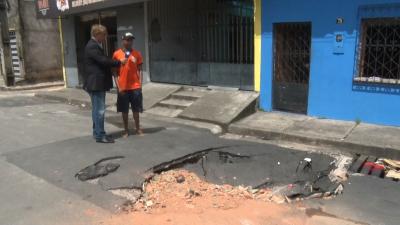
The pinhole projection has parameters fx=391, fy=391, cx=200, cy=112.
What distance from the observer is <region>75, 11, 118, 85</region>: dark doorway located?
1296 centimetres

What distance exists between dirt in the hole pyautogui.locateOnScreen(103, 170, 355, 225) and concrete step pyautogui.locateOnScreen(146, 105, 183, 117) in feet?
13.7

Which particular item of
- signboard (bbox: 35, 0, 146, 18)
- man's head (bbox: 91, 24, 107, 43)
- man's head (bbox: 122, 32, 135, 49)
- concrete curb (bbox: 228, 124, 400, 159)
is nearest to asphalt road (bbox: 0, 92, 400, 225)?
concrete curb (bbox: 228, 124, 400, 159)

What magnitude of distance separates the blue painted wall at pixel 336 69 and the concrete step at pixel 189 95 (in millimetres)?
2463

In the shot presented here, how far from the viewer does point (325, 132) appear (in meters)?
6.74

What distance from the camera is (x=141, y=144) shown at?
21.0ft

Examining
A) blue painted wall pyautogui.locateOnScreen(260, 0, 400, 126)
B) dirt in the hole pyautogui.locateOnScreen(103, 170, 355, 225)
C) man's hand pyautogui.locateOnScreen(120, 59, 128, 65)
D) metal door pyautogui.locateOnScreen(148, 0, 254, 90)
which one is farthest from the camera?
metal door pyautogui.locateOnScreen(148, 0, 254, 90)

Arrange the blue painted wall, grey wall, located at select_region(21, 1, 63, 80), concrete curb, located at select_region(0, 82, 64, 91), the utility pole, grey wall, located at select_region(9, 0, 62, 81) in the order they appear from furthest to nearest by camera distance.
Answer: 1. grey wall, located at select_region(21, 1, 63, 80)
2. grey wall, located at select_region(9, 0, 62, 81)
3. concrete curb, located at select_region(0, 82, 64, 91)
4. the utility pole
5. the blue painted wall

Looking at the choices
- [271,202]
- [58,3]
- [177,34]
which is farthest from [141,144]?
[58,3]

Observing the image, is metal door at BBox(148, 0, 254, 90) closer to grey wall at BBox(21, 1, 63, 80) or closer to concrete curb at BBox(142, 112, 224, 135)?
concrete curb at BBox(142, 112, 224, 135)

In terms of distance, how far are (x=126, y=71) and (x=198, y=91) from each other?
142 inches

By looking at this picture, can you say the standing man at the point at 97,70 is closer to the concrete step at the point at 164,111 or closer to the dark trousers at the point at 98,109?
the dark trousers at the point at 98,109

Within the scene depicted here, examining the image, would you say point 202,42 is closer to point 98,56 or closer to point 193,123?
point 193,123

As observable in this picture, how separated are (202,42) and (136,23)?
7.97 feet

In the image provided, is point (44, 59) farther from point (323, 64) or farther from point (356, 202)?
point (356, 202)
